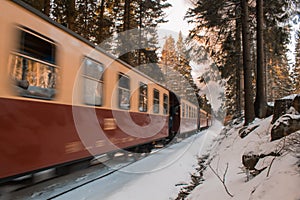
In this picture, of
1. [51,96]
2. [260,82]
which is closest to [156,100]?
[260,82]

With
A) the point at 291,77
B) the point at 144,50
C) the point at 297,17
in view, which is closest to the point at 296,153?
the point at 297,17

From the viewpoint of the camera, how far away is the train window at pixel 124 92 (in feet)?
23.0

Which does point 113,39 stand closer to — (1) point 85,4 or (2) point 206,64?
(1) point 85,4

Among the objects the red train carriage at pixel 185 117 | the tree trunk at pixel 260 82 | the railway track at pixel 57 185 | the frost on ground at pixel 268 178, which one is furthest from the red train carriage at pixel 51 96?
the red train carriage at pixel 185 117

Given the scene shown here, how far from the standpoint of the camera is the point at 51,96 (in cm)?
442

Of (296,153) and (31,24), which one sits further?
(31,24)

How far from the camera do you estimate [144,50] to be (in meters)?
22.2

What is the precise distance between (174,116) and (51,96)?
10945 mm

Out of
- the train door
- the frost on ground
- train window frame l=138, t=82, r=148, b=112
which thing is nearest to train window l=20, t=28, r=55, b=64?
the frost on ground

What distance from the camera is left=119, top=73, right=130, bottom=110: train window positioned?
23.0 ft

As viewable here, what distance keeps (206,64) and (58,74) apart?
13275mm

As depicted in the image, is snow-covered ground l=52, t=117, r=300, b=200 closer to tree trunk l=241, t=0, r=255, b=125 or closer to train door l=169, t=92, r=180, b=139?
tree trunk l=241, t=0, r=255, b=125

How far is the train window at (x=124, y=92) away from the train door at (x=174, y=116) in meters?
6.85

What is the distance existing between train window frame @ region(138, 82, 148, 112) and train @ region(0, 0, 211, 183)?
1.17 meters
